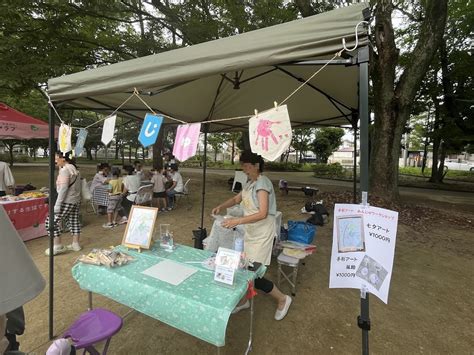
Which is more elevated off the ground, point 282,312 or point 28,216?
point 28,216

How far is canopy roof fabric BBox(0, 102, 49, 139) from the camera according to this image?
20.1ft

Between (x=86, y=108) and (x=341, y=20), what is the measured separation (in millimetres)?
3011

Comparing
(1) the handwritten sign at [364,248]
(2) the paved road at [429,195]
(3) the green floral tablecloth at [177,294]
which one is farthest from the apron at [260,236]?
(2) the paved road at [429,195]

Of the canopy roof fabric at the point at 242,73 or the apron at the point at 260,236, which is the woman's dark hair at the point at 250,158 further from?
the canopy roof fabric at the point at 242,73

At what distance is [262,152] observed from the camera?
1.86 meters

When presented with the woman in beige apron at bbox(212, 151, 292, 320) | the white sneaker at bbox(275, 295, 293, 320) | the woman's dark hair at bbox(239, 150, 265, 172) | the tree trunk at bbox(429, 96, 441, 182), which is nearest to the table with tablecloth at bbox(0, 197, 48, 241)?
the woman in beige apron at bbox(212, 151, 292, 320)

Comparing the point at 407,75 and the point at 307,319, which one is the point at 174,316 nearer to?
the point at 307,319

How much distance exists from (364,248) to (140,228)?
1.99 metres

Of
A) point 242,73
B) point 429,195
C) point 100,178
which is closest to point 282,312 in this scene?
point 242,73

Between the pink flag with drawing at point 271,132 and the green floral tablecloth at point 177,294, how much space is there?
3.25ft

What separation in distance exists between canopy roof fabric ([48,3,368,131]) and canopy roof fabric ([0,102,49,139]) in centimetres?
369

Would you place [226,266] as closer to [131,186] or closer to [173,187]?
[131,186]

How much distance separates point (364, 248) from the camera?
5.41 ft

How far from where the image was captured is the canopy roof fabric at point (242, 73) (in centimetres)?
163
